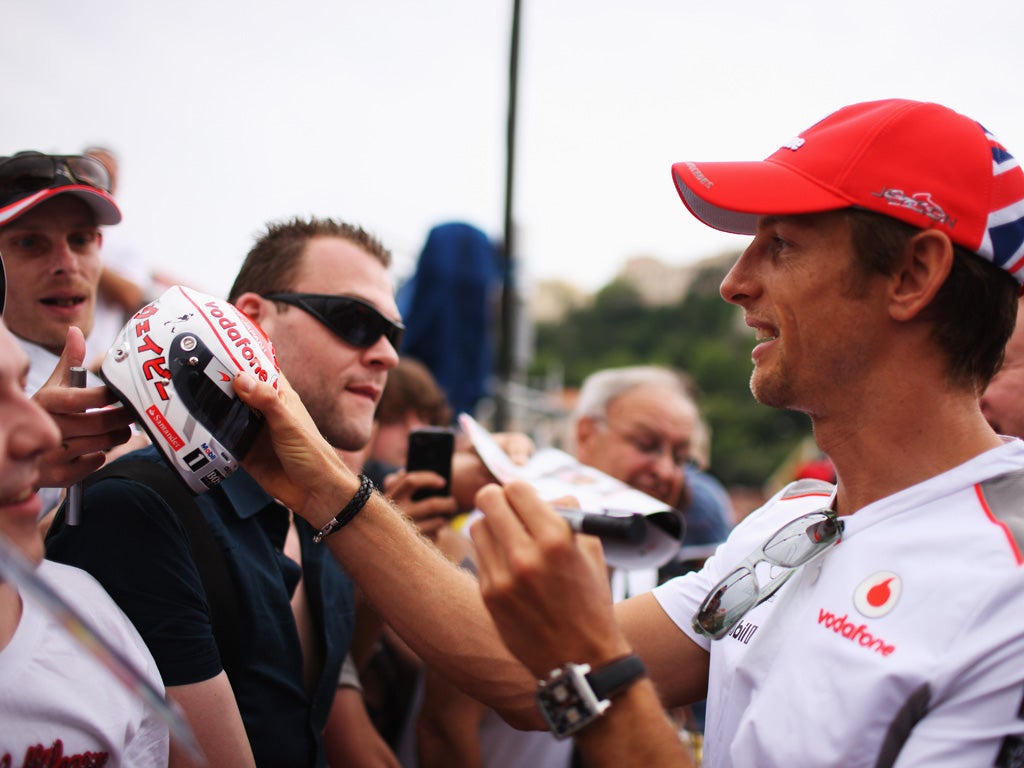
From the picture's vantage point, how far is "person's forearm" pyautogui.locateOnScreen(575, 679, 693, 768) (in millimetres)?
1518

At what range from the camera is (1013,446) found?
6.01 ft

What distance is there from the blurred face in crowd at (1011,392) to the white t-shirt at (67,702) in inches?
114

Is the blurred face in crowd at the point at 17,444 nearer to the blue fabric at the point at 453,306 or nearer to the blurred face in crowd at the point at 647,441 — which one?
the blurred face in crowd at the point at 647,441

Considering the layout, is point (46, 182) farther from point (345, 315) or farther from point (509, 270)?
point (509, 270)

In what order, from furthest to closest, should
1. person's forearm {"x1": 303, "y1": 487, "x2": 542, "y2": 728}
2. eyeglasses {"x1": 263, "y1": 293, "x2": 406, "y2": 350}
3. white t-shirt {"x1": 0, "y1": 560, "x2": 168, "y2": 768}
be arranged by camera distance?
1. eyeglasses {"x1": 263, "y1": 293, "x2": 406, "y2": 350}
2. person's forearm {"x1": 303, "y1": 487, "x2": 542, "y2": 728}
3. white t-shirt {"x1": 0, "y1": 560, "x2": 168, "y2": 768}

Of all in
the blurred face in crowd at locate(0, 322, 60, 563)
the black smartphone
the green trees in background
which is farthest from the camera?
the green trees in background

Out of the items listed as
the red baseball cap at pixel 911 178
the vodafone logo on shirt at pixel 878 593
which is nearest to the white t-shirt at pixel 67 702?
the vodafone logo on shirt at pixel 878 593

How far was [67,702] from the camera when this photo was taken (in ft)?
5.08

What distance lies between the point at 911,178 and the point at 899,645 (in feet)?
3.57

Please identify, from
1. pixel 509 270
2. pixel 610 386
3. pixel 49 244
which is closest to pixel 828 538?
pixel 49 244

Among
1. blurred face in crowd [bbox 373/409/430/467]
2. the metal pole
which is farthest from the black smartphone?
the metal pole

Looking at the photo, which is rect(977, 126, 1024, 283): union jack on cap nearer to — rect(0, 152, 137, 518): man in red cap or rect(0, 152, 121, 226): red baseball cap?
rect(0, 152, 137, 518): man in red cap

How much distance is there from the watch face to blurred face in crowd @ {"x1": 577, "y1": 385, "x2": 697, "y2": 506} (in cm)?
327

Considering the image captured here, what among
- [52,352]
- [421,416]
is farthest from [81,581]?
[421,416]
